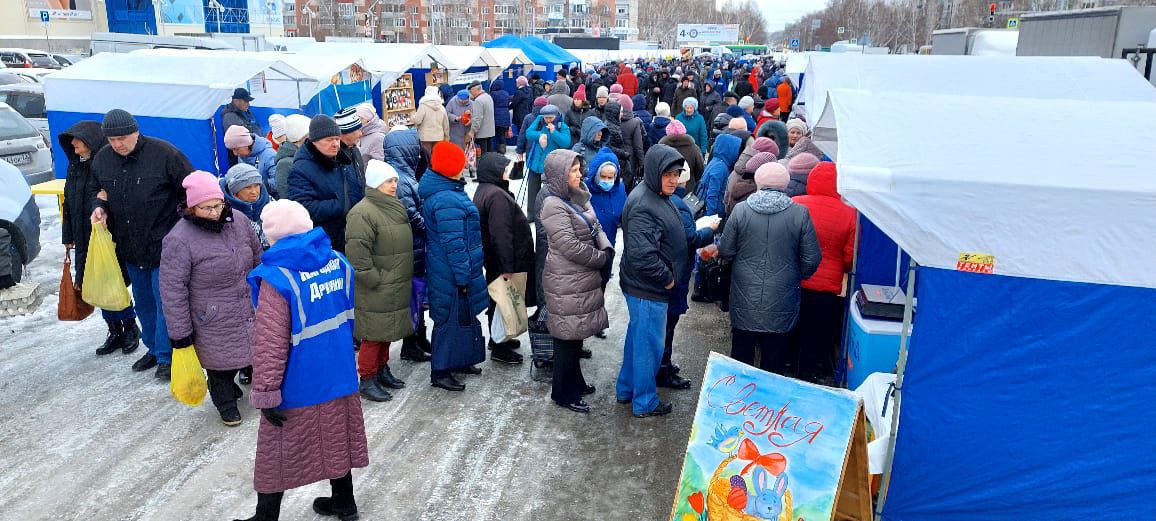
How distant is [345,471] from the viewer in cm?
384

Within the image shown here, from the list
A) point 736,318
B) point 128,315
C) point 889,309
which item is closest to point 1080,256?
point 889,309

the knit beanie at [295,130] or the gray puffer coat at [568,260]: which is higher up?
the knit beanie at [295,130]

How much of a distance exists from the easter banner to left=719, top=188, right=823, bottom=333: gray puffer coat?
1.20 m

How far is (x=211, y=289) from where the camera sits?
4719mm

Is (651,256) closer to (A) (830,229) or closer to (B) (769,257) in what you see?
(B) (769,257)

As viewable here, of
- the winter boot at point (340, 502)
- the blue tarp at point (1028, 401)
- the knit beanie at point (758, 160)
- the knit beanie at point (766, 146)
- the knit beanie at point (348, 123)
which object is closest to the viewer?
the blue tarp at point (1028, 401)

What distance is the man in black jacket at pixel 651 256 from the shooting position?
4.74 m

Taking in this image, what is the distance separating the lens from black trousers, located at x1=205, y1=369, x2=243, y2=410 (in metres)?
5.03

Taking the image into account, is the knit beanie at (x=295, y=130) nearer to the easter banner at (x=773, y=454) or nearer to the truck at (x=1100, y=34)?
the easter banner at (x=773, y=454)

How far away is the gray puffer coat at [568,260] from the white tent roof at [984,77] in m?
1.98

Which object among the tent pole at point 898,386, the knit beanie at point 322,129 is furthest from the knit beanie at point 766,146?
the tent pole at point 898,386

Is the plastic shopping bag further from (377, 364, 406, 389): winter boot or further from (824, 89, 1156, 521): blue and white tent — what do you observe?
(824, 89, 1156, 521): blue and white tent

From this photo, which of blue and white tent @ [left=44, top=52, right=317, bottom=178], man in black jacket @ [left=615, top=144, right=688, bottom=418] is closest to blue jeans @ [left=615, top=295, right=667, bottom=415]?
man in black jacket @ [left=615, top=144, right=688, bottom=418]

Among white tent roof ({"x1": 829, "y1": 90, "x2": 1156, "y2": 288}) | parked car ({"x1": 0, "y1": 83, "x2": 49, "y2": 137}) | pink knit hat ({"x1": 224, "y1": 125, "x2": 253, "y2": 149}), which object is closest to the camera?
white tent roof ({"x1": 829, "y1": 90, "x2": 1156, "y2": 288})
